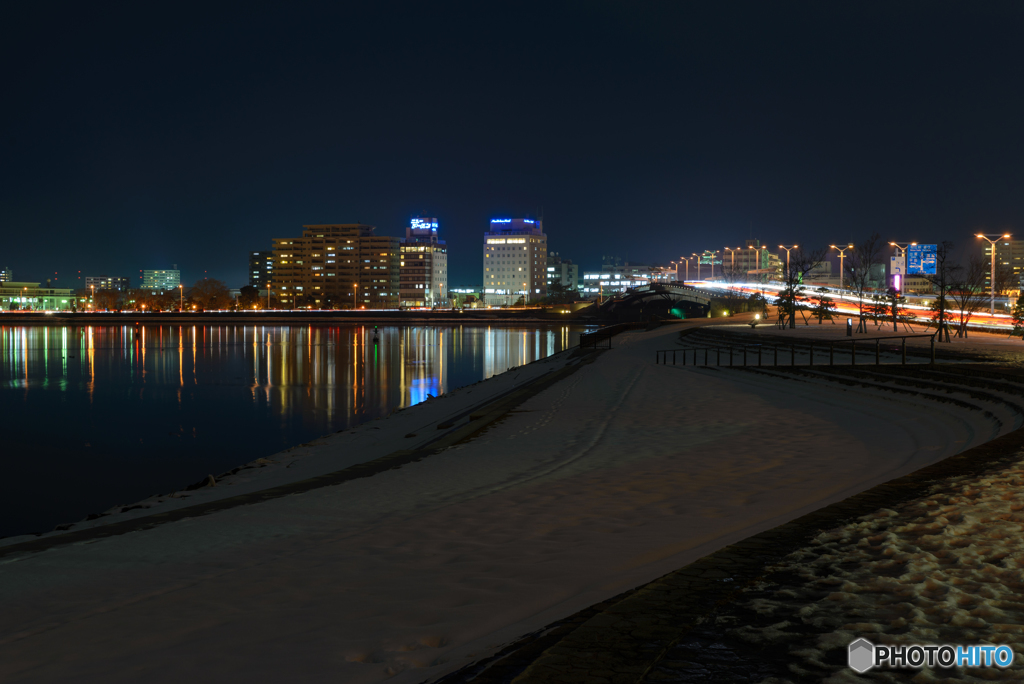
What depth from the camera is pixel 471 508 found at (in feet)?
30.9

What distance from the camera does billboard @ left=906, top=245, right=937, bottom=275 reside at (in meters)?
45.3

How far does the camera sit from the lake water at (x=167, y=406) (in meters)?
18.8

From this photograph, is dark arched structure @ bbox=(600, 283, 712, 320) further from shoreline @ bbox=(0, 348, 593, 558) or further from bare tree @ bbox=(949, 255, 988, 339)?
shoreline @ bbox=(0, 348, 593, 558)

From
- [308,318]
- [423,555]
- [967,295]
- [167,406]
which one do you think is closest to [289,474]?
[423,555]

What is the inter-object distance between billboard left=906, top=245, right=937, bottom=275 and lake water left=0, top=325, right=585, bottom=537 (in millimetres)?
31405

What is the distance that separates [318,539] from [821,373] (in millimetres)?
19908

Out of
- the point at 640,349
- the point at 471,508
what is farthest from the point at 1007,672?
the point at 640,349

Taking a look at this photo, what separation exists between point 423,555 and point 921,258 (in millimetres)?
49205

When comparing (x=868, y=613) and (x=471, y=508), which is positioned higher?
(x=868, y=613)

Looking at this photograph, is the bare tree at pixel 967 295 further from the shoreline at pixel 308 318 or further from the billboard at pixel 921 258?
the shoreline at pixel 308 318

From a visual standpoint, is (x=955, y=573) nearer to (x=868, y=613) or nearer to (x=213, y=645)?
(x=868, y=613)

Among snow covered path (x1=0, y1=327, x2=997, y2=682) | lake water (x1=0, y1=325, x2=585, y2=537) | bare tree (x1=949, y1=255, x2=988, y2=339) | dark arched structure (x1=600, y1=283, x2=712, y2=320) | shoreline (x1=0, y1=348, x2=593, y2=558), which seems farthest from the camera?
dark arched structure (x1=600, y1=283, x2=712, y2=320)

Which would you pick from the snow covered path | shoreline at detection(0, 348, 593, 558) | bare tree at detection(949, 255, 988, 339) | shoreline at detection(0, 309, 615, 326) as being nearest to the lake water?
shoreline at detection(0, 348, 593, 558)

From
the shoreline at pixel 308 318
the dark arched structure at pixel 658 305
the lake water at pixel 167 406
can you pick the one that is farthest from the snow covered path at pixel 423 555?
the shoreline at pixel 308 318
